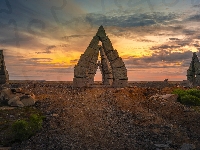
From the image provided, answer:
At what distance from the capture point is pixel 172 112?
59.7 ft

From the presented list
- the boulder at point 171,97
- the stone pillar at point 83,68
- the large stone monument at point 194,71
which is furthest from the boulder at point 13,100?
the large stone monument at point 194,71

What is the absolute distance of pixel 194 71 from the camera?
136 ft

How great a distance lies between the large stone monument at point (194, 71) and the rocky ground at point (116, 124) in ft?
65.7

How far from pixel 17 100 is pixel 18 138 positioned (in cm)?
582

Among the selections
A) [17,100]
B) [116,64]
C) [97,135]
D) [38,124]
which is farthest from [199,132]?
[116,64]

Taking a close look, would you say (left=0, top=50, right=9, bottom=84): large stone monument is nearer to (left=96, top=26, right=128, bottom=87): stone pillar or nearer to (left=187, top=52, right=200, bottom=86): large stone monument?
(left=96, top=26, right=128, bottom=87): stone pillar

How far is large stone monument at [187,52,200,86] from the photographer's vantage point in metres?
39.9

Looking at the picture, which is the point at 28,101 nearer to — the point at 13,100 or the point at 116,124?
the point at 13,100

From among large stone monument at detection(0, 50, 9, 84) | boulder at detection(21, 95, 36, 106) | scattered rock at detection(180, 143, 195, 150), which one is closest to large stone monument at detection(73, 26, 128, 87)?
boulder at detection(21, 95, 36, 106)

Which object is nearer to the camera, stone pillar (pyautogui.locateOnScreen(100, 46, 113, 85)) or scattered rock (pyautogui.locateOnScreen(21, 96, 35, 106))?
scattered rock (pyautogui.locateOnScreen(21, 96, 35, 106))

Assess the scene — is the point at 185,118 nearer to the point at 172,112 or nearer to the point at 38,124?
the point at 172,112

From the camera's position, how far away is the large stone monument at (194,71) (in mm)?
39909

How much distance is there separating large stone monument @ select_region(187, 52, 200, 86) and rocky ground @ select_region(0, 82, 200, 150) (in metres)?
20.0

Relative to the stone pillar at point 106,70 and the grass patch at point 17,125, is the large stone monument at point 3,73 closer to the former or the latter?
the stone pillar at point 106,70
